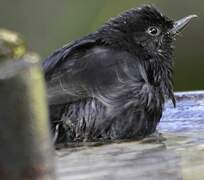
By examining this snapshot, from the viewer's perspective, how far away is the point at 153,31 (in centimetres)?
605

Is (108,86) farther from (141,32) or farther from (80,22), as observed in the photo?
(80,22)

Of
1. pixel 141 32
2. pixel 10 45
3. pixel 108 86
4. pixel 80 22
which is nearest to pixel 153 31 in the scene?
pixel 141 32

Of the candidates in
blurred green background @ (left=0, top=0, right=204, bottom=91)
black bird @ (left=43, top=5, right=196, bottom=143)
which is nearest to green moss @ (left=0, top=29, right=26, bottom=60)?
black bird @ (left=43, top=5, right=196, bottom=143)

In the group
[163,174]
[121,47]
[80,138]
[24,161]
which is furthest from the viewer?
[121,47]

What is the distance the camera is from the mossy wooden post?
2.17 metres

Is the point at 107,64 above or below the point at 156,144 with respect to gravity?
above

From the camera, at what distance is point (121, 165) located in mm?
3457

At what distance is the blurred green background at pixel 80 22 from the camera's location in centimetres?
1163

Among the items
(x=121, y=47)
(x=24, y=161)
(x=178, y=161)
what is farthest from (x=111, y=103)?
→ (x=24, y=161)

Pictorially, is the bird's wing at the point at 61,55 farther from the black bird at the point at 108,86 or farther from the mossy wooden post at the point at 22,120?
the mossy wooden post at the point at 22,120

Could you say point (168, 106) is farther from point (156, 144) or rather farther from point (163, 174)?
point (163, 174)

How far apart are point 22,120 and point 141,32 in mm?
3830

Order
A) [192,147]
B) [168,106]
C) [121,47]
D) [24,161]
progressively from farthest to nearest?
[168,106]
[121,47]
[192,147]
[24,161]

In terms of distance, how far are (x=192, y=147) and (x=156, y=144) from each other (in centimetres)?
30
